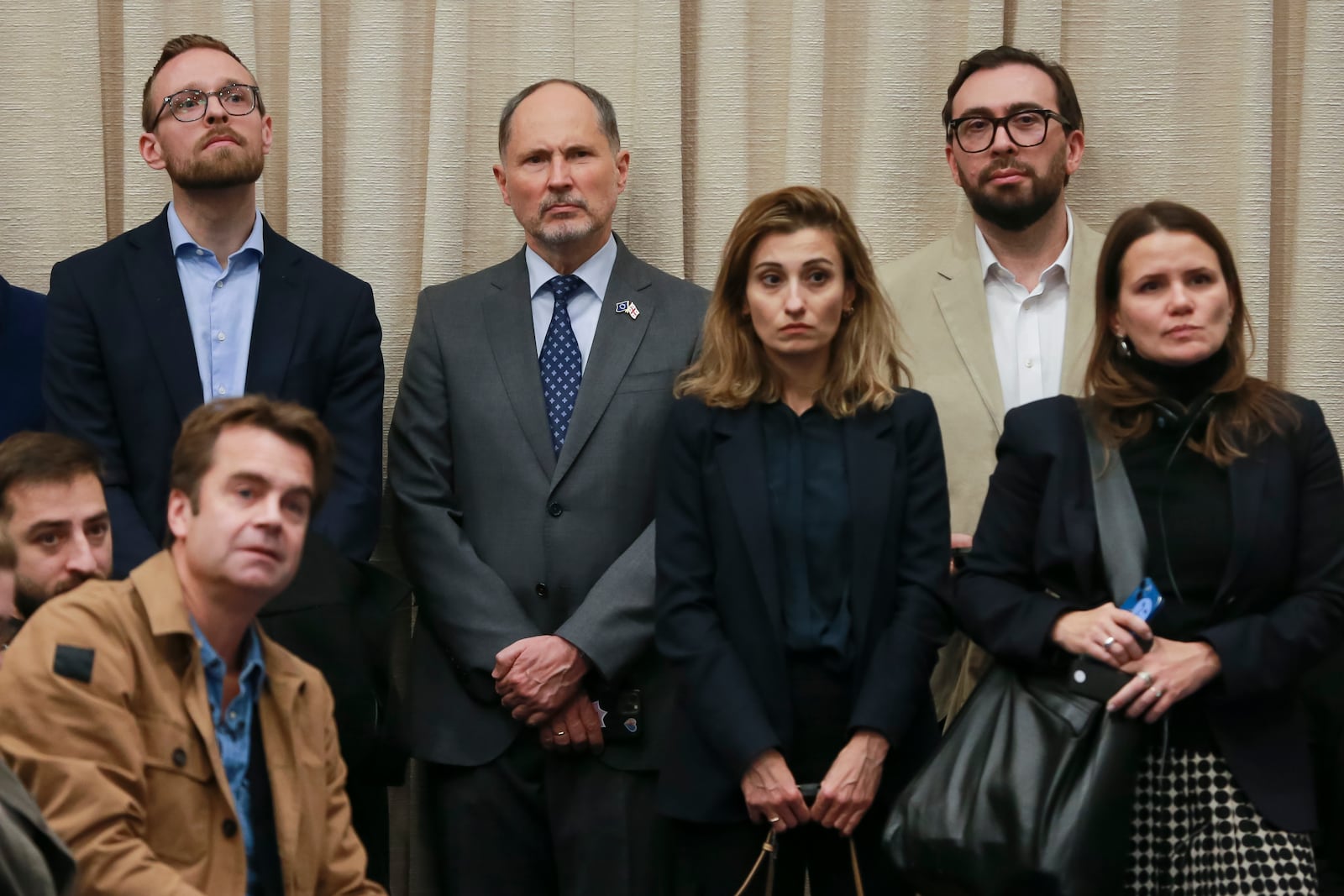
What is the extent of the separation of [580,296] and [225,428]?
1175mm

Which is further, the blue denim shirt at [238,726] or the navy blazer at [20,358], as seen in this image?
the navy blazer at [20,358]

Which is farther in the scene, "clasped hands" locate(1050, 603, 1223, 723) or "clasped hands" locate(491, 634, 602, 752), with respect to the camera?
"clasped hands" locate(491, 634, 602, 752)

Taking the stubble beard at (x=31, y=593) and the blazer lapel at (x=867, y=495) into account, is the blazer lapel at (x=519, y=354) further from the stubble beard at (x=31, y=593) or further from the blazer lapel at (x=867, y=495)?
the stubble beard at (x=31, y=593)

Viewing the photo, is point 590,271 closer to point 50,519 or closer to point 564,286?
point 564,286

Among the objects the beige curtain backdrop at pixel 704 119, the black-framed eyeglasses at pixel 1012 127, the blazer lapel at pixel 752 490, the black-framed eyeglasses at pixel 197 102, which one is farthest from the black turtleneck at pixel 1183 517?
the black-framed eyeglasses at pixel 197 102

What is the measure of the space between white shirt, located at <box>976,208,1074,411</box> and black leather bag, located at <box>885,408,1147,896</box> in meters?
0.72

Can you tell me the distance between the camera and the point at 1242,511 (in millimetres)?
2631

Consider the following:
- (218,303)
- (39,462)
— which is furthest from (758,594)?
(218,303)

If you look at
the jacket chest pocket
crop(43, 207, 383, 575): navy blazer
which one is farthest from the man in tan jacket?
crop(43, 207, 383, 575): navy blazer

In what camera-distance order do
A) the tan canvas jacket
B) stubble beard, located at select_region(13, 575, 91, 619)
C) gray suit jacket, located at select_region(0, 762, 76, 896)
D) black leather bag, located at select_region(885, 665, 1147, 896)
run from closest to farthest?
gray suit jacket, located at select_region(0, 762, 76, 896), the tan canvas jacket, black leather bag, located at select_region(885, 665, 1147, 896), stubble beard, located at select_region(13, 575, 91, 619)

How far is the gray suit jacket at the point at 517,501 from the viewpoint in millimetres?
3184

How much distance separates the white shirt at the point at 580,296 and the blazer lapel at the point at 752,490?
598 millimetres

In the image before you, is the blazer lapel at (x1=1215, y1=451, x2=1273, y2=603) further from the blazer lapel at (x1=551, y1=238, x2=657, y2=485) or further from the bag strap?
the blazer lapel at (x1=551, y1=238, x2=657, y2=485)

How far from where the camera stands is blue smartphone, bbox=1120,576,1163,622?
260 cm
